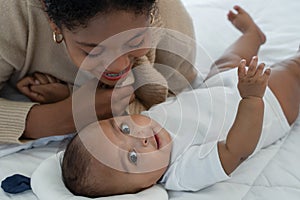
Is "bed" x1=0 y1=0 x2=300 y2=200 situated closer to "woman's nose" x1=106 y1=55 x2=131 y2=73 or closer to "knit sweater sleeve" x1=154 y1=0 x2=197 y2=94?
"knit sweater sleeve" x1=154 y1=0 x2=197 y2=94

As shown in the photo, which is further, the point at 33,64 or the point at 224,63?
the point at 224,63

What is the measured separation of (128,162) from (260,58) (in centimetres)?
51

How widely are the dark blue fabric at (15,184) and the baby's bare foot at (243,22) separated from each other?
64cm

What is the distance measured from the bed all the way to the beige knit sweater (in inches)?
2.4

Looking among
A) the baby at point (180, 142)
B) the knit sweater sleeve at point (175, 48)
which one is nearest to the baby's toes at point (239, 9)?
the knit sweater sleeve at point (175, 48)

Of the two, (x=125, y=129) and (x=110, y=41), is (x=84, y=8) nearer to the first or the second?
(x=110, y=41)

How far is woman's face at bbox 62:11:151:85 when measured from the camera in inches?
28.8

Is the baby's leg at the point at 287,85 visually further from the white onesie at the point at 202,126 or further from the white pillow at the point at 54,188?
the white pillow at the point at 54,188

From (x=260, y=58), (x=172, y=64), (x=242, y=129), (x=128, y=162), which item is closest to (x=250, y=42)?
(x=260, y=58)

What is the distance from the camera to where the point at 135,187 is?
849 millimetres

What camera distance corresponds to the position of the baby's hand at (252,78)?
836mm

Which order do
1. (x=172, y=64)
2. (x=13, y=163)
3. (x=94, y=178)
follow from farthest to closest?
(x=172, y=64) → (x=13, y=163) → (x=94, y=178)

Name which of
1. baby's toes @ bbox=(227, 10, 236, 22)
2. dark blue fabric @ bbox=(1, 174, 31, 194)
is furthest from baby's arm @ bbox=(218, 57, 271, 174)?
baby's toes @ bbox=(227, 10, 236, 22)

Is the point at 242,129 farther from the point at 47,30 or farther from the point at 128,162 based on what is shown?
the point at 47,30
